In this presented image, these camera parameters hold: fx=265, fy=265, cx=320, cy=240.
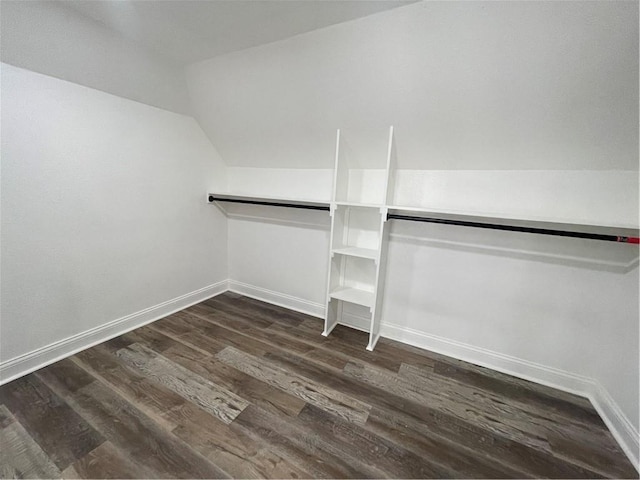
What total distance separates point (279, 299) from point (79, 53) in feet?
8.02

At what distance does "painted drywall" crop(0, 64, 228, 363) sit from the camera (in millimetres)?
1605

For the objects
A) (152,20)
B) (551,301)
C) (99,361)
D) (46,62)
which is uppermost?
(152,20)

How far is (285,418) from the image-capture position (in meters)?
1.49

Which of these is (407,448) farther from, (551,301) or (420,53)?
(420,53)

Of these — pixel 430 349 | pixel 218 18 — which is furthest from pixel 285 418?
pixel 218 18

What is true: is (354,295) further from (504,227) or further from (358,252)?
(504,227)

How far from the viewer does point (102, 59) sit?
68.1 inches

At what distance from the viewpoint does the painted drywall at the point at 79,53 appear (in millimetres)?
1393

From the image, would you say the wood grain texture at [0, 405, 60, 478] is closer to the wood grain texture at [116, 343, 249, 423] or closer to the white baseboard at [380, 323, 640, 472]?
the wood grain texture at [116, 343, 249, 423]

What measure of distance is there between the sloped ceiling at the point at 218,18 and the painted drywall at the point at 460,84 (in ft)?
0.29

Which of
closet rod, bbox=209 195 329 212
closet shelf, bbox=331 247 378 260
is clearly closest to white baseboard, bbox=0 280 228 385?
closet rod, bbox=209 195 329 212

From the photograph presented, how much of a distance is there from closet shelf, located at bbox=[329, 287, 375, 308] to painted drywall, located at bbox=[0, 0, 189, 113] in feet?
7.25

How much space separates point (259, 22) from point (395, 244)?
70.1 inches

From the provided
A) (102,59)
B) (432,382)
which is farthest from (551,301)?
(102,59)
